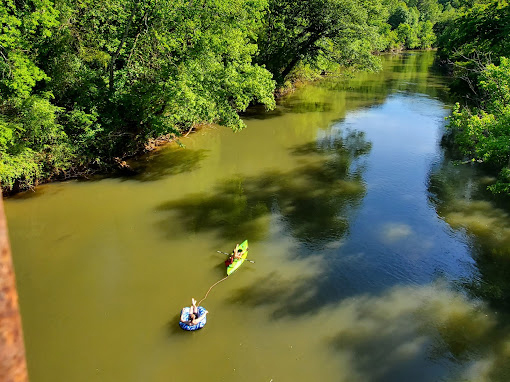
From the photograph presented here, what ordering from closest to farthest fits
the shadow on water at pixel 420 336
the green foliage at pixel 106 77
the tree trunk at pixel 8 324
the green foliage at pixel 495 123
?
the tree trunk at pixel 8 324, the shadow on water at pixel 420 336, the green foliage at pixel 495 123, the green foliage at pixel 106 77

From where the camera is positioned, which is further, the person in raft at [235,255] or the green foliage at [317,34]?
the green foliage at [317,34]

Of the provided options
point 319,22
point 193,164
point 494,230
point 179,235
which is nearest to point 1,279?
point 179,235

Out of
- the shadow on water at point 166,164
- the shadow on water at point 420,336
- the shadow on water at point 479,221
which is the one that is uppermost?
the shadow on water at point 166,164

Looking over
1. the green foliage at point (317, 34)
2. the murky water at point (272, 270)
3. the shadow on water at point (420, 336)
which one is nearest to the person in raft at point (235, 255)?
the murky water at point (272, 270)

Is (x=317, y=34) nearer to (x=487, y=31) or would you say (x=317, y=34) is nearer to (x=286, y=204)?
(x=487, y=31)

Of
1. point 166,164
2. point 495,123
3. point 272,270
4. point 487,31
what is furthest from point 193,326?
point 487,31

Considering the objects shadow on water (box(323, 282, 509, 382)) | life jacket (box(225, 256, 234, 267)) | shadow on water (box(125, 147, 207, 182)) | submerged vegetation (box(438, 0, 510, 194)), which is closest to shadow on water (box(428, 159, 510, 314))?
shadow on water (box(323, 282, 509, 382))

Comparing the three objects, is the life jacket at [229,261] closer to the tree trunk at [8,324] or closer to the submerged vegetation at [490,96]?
the submerged vegetation at [490,96]
